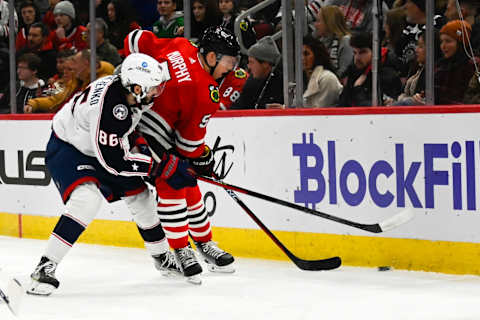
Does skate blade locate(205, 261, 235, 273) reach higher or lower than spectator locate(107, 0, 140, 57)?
lower

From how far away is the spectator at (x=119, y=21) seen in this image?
606cm

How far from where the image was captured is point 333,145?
4.99 metres

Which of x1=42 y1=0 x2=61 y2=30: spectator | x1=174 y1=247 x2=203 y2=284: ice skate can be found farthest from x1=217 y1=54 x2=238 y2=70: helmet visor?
x1=42 y1=0 x2=61 y2=30: spectator

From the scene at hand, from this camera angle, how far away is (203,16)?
5621 mm

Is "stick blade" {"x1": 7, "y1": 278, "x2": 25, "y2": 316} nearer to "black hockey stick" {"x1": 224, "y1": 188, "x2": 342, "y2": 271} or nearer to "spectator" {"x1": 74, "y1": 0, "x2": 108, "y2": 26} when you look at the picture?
"black hockey stick" {"x1": 224, "y1": 188, "x2": 342, "y2": 271}

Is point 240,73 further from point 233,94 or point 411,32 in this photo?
point 411,32

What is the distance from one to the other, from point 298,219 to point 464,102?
1.18 metres

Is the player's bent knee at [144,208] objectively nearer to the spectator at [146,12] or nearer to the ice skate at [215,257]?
the ice skate at [215,257]

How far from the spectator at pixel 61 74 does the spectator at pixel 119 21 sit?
43 centimetres

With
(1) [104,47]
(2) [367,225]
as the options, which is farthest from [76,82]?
(2) [367,225]

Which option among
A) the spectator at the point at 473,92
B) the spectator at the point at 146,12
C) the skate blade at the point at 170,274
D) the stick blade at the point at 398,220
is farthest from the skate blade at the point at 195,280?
the spectator at the point at 146,12

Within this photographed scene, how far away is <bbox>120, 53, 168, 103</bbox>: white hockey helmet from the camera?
4.12 m

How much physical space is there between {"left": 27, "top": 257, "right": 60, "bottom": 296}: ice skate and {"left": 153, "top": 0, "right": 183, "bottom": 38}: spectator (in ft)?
6.85

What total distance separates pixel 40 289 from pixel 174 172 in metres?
0.86
